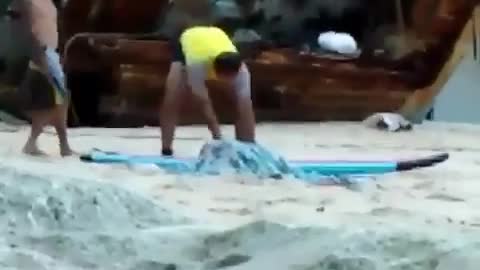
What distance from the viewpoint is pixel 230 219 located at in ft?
11.8

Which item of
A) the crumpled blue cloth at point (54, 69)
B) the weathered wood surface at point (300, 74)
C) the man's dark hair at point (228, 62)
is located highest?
the man's dark hair at point (228, 62)

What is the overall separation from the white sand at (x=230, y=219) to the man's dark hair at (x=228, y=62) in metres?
0.60

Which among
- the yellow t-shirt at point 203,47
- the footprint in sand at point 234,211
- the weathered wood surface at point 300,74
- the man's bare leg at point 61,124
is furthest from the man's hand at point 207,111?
the weathered wood surface at point 300,74

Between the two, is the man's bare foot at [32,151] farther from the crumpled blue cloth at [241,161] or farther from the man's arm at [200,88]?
the crumpled blue cloth at [241,161]

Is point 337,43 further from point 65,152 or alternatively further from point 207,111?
point 65,152

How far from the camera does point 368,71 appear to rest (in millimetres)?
9250

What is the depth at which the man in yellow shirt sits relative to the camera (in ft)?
17.9

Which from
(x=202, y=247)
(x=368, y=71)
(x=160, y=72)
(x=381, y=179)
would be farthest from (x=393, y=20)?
(x=202, y=247)

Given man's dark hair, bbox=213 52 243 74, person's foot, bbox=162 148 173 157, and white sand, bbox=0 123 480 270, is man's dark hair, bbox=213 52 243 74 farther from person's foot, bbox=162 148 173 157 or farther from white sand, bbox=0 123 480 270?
white sand, bbox=0 123 480 270

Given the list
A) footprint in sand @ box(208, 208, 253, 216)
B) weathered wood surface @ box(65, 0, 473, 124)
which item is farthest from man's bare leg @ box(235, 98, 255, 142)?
weathered wood surface @ box(65, 0, 473, 124)

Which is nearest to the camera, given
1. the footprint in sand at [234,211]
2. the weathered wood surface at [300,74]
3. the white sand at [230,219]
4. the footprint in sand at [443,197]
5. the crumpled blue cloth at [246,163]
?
the white sand at [230,219]

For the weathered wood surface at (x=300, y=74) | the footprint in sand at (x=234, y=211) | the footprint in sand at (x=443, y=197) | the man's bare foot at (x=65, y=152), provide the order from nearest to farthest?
the footprint in sand at (x=234, y=211)
the footprint in sand at (x=443, y=197)
the man's bare foot at (x=65, y=152)
the weathered wood surface at (x=300, y=74)

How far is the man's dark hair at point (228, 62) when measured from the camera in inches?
214

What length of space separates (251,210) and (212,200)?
0.28 m
